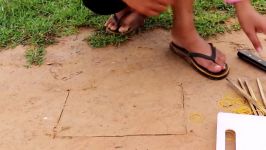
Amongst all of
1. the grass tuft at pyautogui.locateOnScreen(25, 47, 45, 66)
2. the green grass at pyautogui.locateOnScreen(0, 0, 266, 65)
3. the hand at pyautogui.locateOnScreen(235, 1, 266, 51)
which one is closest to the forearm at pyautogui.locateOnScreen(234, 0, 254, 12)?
the hand at pyautogui.locateOnScreen(235, 1, 266, 51)

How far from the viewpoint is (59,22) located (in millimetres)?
2266

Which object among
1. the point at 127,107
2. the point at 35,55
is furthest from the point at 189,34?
the point at 35,55

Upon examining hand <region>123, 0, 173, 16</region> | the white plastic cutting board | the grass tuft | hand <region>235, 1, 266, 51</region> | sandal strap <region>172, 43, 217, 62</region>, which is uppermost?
hand <region>123, 0, 173, 16</region>

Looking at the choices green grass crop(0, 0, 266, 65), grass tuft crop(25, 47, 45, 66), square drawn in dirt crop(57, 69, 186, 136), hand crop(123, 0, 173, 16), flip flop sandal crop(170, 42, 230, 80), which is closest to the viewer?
hand crop(123, 0, 173, 16)

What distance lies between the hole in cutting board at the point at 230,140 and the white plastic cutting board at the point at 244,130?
0.03m

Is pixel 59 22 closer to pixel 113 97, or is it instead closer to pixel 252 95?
pixel 113 97

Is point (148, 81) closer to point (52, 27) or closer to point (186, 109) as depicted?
point (186, 109)

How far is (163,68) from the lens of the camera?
6.19ft

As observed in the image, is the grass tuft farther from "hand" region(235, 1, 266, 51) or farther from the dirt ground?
"hand" region(235, 1, 266, 51)

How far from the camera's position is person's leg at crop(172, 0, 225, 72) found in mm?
1807

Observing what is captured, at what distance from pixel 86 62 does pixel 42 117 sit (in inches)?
16.4

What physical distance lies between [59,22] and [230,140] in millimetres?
1193

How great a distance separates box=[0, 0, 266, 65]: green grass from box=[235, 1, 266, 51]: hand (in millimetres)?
530

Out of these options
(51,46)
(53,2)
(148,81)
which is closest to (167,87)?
(148,81)
